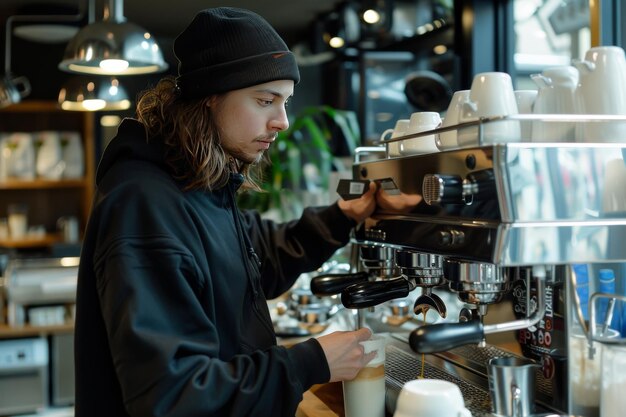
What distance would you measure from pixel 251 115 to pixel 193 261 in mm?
332

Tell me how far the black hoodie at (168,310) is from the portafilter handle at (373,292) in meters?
0.15

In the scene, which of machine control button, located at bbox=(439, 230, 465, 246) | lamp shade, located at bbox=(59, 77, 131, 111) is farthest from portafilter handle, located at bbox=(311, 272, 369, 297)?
lamp shade, located at bbox=(59, 77, 131, 111)

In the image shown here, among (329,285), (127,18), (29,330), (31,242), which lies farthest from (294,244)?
(31,242)

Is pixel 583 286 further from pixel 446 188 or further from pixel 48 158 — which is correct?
pixel 48 158

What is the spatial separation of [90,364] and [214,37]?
2.06 ft

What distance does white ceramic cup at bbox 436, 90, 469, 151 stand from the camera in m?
1.23

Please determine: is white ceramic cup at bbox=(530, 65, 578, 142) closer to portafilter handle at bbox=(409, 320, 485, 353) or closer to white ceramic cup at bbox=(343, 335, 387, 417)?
portafilter handle at bbox=(409, 320, 485, 353)

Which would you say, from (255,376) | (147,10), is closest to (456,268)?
(255,376)

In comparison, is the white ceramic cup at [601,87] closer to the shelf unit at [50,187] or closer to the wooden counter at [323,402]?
the wooden counter at [323,402]

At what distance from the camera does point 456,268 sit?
113 cm

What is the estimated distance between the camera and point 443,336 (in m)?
1.02

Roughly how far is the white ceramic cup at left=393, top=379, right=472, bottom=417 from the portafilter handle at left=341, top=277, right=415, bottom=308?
34cm

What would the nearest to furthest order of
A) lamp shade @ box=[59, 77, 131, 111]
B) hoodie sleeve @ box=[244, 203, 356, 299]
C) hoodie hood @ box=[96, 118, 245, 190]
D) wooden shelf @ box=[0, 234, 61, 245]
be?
hoodie hood @ box=[96, 118, 245, 190]
hoodie sleeve @ box=[244, 203, 356, 299]
lamp shade @ box=[59, 77, 131, 111]
wooden shelf @ box=[0, 234, 61, 245]

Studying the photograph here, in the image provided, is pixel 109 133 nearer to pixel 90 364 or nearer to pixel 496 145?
pixel 90 364
